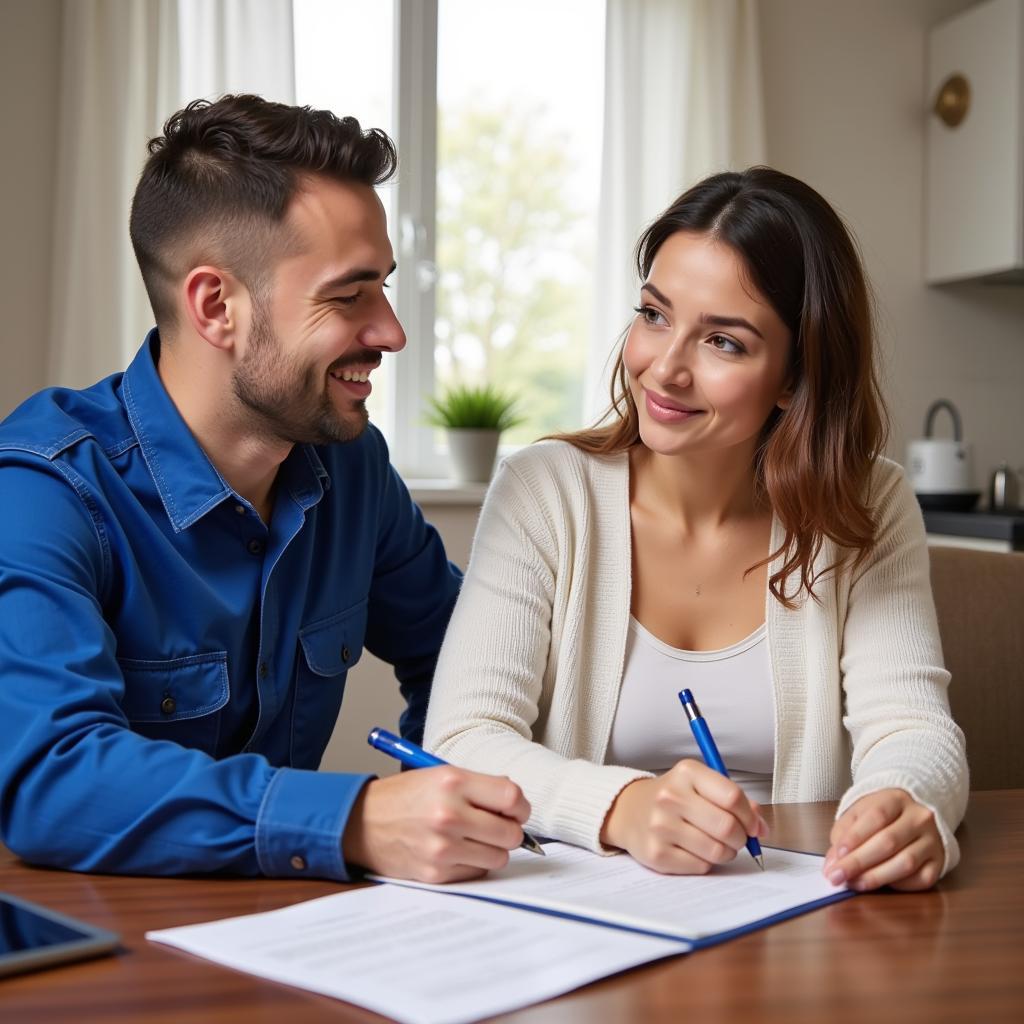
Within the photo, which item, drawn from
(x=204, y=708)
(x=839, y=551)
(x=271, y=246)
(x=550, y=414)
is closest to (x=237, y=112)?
(x=271, y=246)

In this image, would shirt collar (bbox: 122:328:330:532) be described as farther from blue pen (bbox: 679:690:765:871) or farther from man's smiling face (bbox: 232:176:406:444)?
blue pen (bbox: 679:690:765:871)

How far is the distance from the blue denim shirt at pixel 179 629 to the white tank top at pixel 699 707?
0.34 m

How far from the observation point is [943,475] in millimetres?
3809

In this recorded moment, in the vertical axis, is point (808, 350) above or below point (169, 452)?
above

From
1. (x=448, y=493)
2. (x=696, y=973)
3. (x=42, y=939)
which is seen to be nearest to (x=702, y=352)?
(x=696, y=973)

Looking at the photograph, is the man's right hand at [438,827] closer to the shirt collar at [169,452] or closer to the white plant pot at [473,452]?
the shirt collar at [169,452]

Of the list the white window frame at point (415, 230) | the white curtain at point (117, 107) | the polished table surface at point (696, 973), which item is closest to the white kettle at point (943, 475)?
the white window frame at point (415, 230)

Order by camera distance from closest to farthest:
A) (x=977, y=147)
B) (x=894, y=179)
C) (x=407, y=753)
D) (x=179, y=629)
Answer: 1. (x=407, y=753)
2. (x=179, y=629)
3. (x=977, y=147)
4. (x=894, y=179)

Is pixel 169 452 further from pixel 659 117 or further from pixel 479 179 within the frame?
pixel 659 117

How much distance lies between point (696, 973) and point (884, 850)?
11.1 inches

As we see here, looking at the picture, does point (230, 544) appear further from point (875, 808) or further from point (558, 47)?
point (558, 47)

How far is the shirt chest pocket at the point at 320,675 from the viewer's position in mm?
1562

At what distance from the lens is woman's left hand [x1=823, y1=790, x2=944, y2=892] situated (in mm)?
1030

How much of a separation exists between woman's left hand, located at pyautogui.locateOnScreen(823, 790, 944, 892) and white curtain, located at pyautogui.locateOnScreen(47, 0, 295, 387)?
8.22 feet
